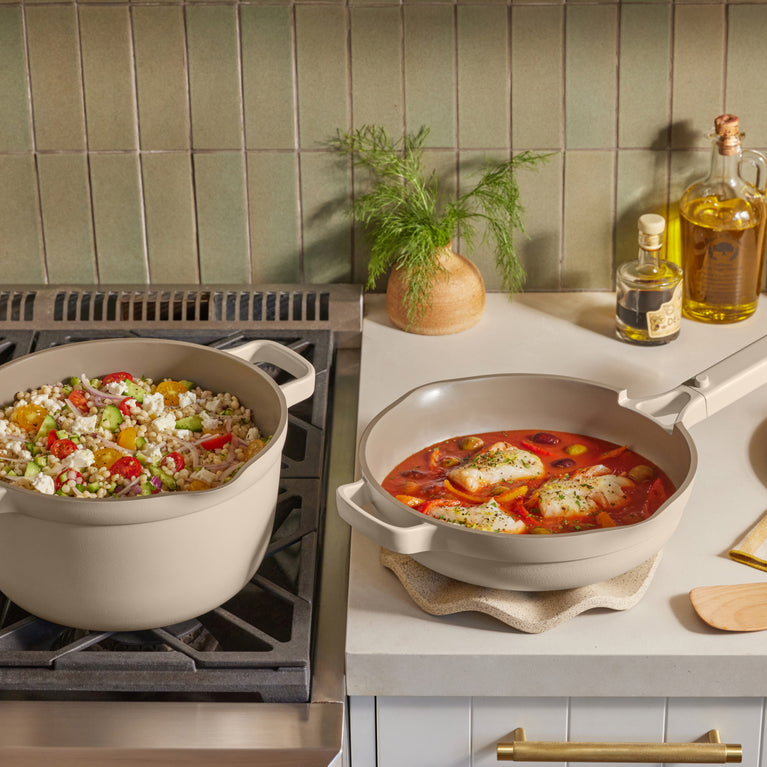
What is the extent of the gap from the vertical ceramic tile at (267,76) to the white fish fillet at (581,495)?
0.76 m

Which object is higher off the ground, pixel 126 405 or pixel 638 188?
pixel 638 188

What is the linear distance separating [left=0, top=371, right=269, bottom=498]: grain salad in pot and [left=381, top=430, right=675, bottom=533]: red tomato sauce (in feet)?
0.62

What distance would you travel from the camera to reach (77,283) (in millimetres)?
1639

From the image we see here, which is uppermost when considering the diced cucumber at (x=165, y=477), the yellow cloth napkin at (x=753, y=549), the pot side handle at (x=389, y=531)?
the diced cucumber at (x=165, y=477)

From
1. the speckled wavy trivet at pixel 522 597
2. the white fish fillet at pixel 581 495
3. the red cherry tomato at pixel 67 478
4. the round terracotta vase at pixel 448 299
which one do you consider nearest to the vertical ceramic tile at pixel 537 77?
the round terracotta vase at pixel 448 299

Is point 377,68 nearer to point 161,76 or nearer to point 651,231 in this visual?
point 161,76

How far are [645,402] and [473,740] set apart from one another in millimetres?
429

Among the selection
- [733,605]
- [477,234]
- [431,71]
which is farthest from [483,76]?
[733,605]

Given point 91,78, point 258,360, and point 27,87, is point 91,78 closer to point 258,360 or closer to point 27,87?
point 27,87

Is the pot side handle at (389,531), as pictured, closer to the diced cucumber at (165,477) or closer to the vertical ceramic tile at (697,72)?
the diced cucumber at (165,477)

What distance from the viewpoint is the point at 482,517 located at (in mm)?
988

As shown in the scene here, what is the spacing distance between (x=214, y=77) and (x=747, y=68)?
0.81m

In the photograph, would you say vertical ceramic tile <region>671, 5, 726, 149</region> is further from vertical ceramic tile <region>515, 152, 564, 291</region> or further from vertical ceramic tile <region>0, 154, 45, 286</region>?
vertical ceramic tile <region>0, 154, 45, 286</region>

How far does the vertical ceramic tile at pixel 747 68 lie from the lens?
58.4 inches
